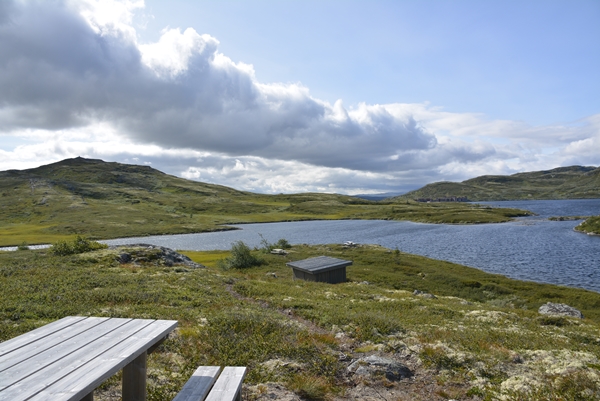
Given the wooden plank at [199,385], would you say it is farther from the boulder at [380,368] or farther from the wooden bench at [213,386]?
the boulder at [380,368]

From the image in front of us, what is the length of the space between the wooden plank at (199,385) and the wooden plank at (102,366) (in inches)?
46.6

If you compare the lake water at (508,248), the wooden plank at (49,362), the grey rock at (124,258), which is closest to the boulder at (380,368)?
the wooden plank at (49,362)

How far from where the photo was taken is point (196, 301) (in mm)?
19000

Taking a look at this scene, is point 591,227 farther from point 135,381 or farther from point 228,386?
point 135,381

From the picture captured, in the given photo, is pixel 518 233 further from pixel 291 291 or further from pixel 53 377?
pixel 53 377

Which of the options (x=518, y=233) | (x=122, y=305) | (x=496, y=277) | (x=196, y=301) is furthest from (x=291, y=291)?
(x=518, y=233)

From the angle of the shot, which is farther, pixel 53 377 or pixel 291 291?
pixel 291 291

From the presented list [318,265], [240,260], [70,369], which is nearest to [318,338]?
[70,369]

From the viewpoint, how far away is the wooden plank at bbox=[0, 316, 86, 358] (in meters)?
5.68

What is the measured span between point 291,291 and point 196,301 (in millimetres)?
9201

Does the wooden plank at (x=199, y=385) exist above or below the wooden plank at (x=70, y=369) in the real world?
below

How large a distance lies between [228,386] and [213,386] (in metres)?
0.38

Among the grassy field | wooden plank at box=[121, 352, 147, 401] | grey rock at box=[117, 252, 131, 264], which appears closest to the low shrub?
grey rock at box=[117, 252, 131, 264]

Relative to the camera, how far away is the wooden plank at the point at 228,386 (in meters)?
6.50
